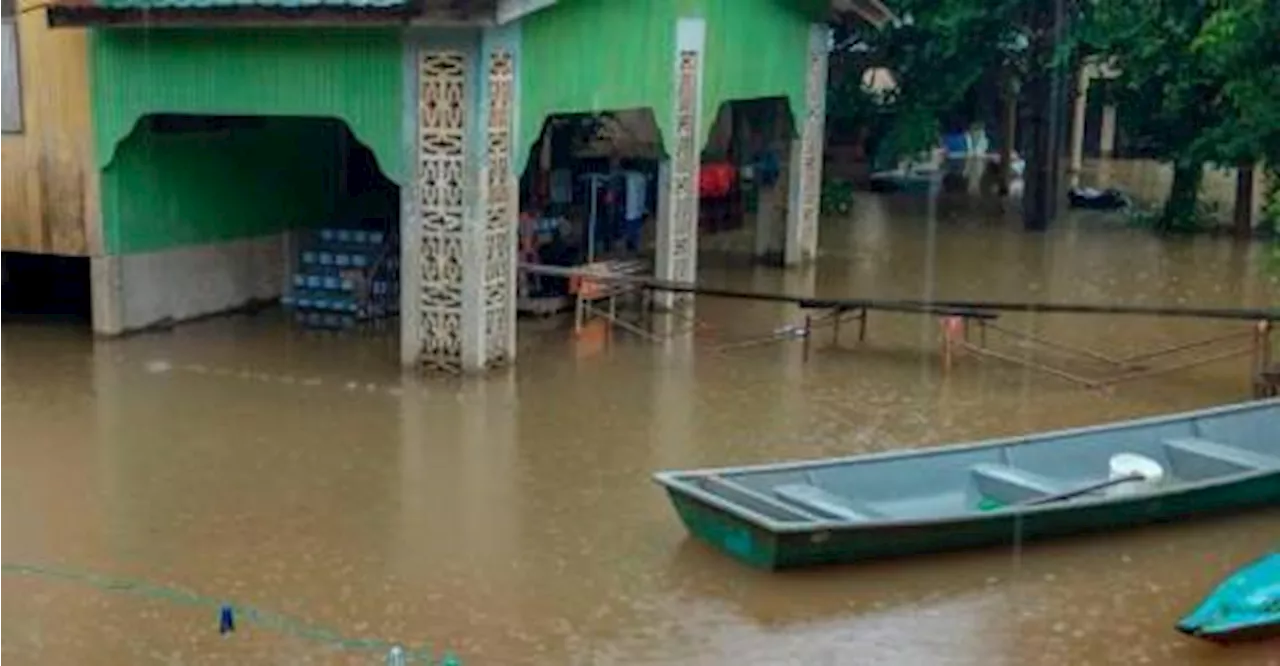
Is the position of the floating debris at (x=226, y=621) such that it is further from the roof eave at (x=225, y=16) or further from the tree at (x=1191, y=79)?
the tree at (x=1191, y=79)

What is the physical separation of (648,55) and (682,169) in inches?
64.2

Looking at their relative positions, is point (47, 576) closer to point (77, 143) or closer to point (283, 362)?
point (283, 362)

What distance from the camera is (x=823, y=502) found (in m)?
10.2

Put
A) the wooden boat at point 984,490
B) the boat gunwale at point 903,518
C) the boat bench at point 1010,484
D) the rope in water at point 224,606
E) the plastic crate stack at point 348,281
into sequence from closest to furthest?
the rope in water at point 224,606 < the boat gunwale at point 903,518 < the wooden boat at point 984,490 < the boat bench at point 1010,484 < the plastic crate stack at point 348,281

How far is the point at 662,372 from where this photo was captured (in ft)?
51.8

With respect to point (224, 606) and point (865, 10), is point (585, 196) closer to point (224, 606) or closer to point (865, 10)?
point (865, 10)

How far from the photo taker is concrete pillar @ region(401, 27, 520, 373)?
577 inches

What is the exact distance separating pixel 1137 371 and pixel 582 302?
5.98m

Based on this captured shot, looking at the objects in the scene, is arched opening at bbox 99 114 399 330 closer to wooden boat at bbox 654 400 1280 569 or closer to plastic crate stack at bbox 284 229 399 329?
plastic crate stack at bbox 284 229 399 329

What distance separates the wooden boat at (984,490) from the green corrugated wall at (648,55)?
6.00 meters

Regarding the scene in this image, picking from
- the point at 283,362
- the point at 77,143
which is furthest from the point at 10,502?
the point at 77,143

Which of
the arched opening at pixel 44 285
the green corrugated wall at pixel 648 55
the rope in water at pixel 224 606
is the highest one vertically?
the green corrugated wall at pixel 648 55

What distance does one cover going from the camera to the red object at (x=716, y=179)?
81.3ft

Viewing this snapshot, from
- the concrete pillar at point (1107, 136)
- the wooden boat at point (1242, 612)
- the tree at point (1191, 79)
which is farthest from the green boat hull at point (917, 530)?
the concrete pillar at point (1107, 136)
